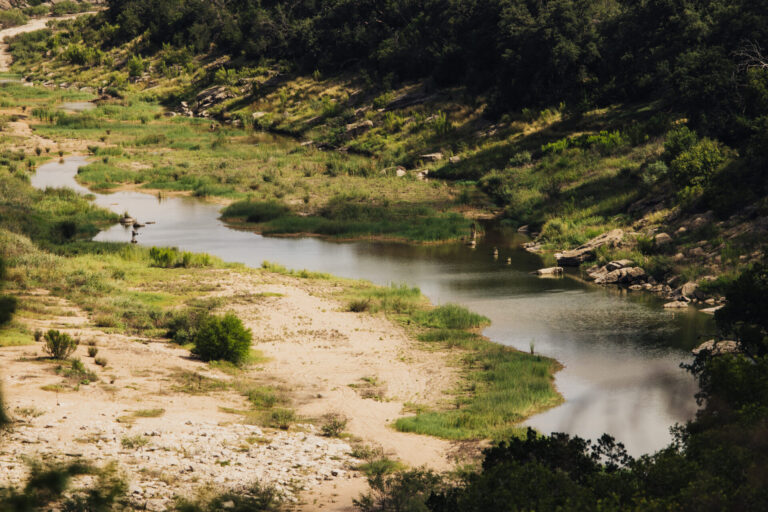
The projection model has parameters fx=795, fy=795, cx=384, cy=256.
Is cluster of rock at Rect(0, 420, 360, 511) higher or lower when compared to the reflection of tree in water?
lower

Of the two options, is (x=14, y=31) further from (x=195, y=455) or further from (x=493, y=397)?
(x=195, y=455)

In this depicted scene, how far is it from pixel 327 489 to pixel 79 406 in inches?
288

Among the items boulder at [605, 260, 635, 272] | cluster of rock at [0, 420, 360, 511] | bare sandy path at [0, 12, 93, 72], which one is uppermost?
bare sandy path at [0, 12, 93, 72]

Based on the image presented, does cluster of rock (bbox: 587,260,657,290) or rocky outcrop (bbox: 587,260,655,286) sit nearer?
cluster of rock (bbox: 587,260,657,290)

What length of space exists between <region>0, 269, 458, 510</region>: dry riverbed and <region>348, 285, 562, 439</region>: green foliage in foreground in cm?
79

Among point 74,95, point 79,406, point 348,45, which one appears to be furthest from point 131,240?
point 74,95

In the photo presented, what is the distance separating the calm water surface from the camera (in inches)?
940

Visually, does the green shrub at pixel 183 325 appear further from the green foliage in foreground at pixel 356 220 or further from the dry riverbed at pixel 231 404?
the green foliage in foreground at pixel 356 220

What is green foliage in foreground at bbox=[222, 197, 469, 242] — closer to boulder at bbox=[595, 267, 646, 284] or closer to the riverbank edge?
the riverbank edge

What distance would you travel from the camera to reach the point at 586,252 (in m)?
43.2

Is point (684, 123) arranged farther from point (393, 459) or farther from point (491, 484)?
point (491, 484)

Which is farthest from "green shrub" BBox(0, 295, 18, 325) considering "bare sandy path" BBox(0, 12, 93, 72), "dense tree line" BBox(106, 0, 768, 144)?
"bare sandy path" BBox(0, 12, 93, 72)

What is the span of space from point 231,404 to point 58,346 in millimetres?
5571

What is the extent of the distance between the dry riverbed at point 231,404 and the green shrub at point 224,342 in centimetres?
61
